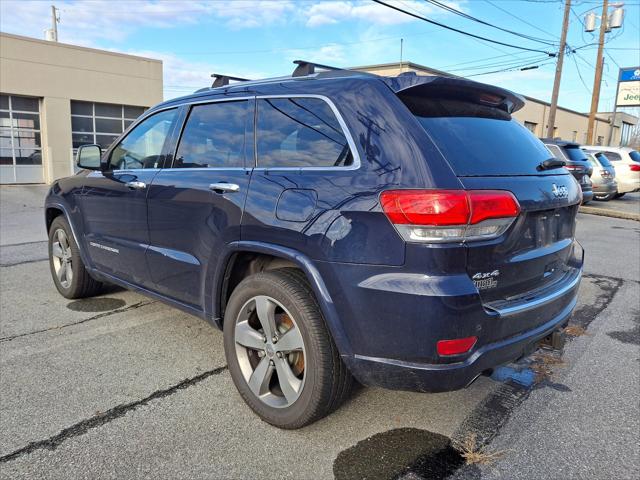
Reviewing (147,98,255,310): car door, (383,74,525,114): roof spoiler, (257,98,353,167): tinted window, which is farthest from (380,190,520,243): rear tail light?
(147,98,255,310): car door

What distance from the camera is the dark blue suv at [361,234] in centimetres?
224

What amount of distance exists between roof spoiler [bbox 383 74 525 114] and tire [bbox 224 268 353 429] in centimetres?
111

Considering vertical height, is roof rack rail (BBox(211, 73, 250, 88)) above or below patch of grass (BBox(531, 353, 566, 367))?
above

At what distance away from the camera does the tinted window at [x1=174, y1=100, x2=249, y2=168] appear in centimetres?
316

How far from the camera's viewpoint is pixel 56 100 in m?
19.8

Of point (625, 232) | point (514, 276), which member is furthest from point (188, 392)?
point (625, 232)

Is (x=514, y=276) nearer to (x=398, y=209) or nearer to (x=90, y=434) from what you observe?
(x=398, y=209)

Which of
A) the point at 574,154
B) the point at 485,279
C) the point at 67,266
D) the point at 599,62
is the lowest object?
the point at 67,266

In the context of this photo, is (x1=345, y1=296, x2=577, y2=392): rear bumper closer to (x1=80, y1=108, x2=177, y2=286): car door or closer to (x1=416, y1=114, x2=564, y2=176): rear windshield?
(x1=416, y1=114, x2=564, y2=176): rear windshield

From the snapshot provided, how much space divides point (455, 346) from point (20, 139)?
71.3 ft

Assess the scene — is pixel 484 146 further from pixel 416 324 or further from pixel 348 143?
pixel 416 324

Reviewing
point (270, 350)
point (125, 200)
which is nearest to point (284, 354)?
point (270, 350)

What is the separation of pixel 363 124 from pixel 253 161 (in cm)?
79

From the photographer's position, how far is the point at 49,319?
14.4 ft
